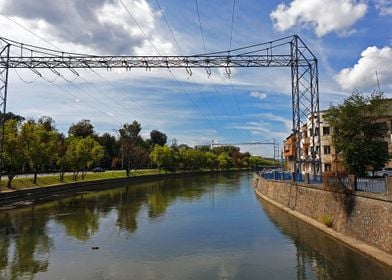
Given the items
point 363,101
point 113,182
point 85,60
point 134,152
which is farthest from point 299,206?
point 134,152

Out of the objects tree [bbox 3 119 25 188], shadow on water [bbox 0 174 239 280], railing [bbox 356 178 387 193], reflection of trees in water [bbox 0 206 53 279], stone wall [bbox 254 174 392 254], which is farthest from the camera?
tree [bbox 3 119 25 188]

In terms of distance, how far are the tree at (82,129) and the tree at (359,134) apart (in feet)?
275

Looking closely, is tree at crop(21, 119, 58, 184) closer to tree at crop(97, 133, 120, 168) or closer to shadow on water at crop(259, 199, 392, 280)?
shadow on water at crop(259, 199, 392, 280)

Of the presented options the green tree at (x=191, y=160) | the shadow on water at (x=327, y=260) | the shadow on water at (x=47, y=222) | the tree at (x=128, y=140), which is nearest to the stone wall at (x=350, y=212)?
the shadow on water at (x=327, y=260)

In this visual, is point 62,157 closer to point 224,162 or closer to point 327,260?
point 327,260

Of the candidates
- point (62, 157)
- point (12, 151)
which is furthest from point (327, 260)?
point (62, 157)

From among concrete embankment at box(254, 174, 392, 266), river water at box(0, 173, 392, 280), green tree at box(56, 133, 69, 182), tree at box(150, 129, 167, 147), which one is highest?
tree at box(150, 129, 167, 147)

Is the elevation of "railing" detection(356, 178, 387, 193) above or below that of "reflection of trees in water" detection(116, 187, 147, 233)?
above

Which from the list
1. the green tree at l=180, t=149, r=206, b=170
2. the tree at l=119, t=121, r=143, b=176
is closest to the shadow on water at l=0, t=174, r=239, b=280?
the tree at l=119, t=121, r=143, b=176

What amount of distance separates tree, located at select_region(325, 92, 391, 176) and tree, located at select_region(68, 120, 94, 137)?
275ft

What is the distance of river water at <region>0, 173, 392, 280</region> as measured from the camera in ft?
55.7

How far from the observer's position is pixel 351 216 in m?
21.7

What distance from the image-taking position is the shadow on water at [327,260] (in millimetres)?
16469

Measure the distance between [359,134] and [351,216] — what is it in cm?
614
